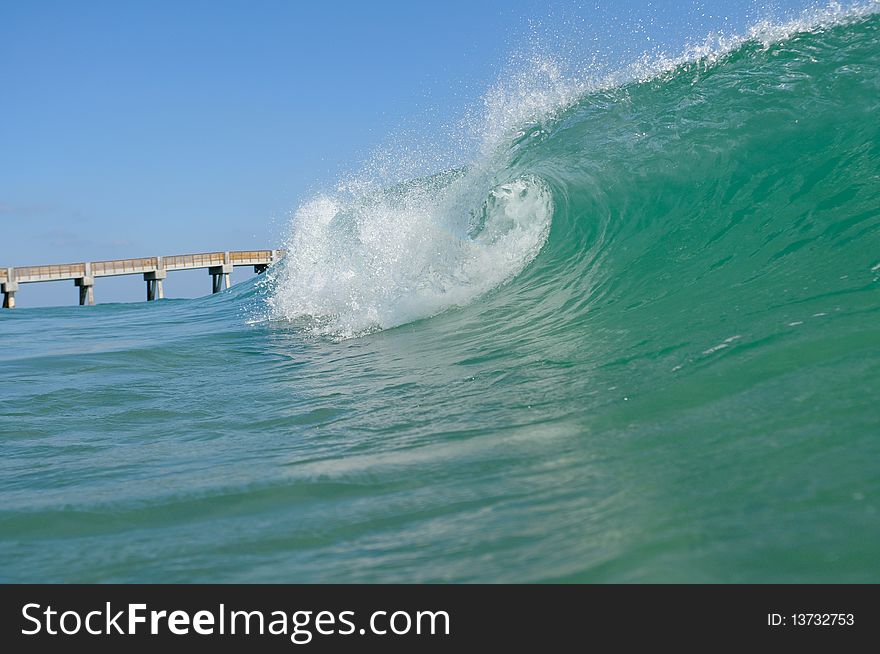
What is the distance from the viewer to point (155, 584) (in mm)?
2457

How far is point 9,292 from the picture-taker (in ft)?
79.4

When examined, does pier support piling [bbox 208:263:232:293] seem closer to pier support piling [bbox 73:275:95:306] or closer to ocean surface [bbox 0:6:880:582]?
pier support piling [bbox 73:275:95:306]

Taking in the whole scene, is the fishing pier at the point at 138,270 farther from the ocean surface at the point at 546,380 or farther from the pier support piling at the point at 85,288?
the ocean surface at the point at 546,380

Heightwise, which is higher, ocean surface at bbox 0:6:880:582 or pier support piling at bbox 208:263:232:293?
pier support piling at bbox 208:263:232:293

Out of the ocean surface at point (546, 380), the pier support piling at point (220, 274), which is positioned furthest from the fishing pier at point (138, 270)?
the ocean surface at point (546, 380)

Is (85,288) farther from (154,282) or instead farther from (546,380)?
(546,380)

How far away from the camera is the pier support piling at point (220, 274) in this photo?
1137 inches

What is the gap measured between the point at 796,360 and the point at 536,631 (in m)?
2.29

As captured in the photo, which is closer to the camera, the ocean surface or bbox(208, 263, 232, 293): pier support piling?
the ocean surface

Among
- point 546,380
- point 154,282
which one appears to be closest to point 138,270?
point 154,282

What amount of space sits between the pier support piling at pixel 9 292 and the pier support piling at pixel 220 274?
648 centimetres

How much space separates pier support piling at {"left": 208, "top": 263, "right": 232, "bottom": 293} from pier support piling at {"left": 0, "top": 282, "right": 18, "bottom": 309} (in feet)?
21.3

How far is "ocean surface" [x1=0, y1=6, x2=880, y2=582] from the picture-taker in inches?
98.3

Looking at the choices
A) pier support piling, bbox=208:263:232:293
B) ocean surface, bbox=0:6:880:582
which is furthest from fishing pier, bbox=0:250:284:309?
ocean surface, bbox=0:6:880:582
